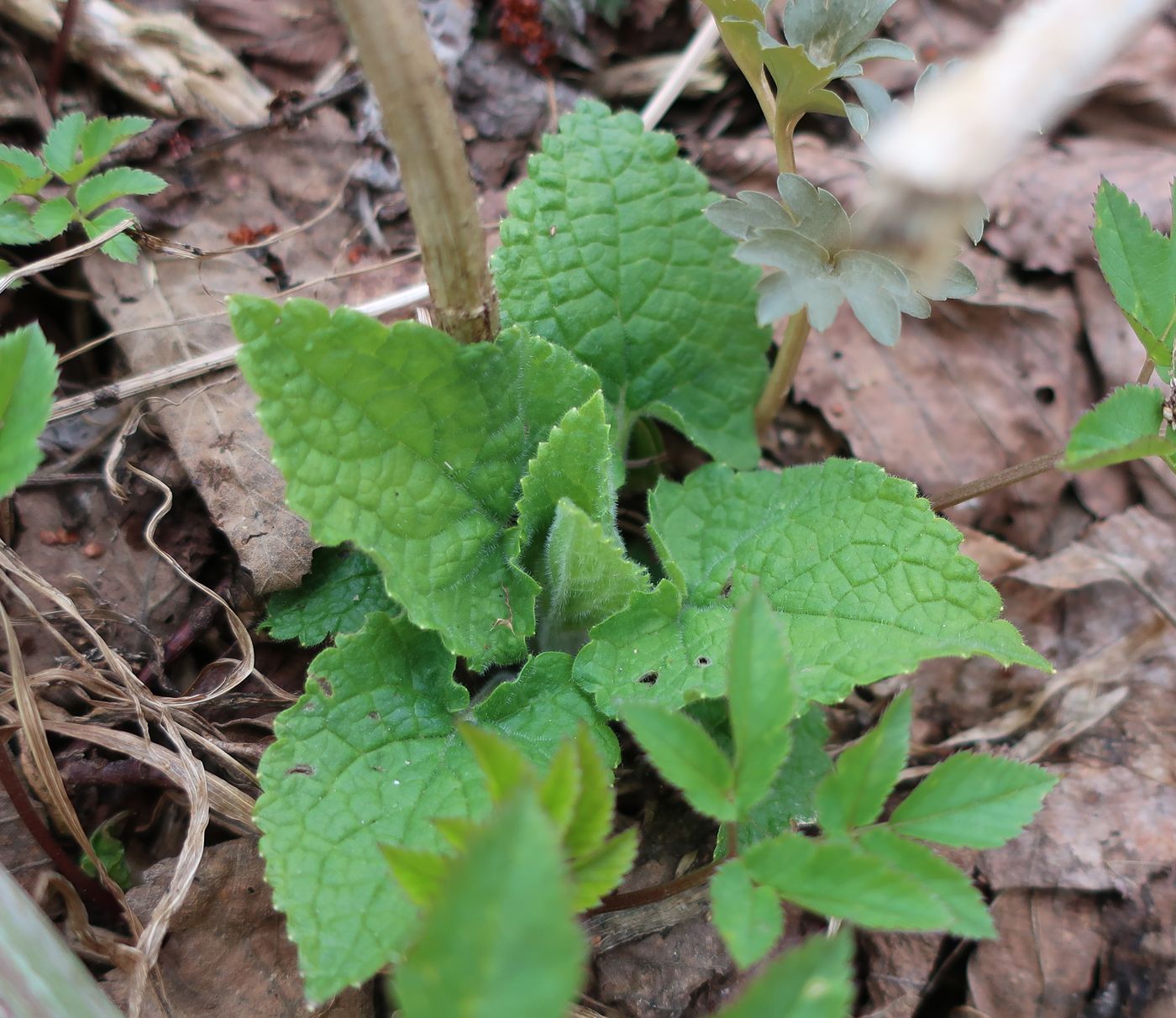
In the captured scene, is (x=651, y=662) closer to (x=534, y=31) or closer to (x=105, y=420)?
(x=105, y=420)

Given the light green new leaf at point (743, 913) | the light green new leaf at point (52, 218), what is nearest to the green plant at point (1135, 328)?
the light green new leaf at point (743, 913)

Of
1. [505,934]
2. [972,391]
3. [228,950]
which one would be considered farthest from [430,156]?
[972,391]

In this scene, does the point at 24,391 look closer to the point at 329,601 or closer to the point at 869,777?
the point at 329,601

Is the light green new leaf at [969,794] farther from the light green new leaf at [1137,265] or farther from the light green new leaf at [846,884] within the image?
the light green new leaf at [1137,265]

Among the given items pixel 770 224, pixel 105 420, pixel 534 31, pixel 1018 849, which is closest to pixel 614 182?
pixel 770 224

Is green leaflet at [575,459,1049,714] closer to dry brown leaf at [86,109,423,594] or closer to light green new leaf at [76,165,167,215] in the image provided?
dry brown leaf at [86,109,423,594]
